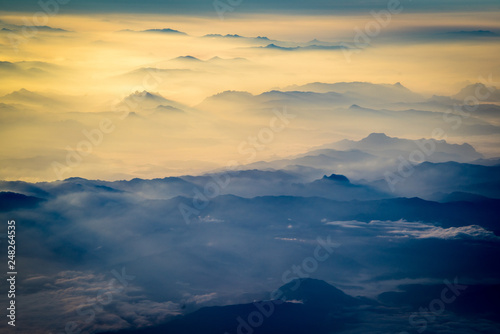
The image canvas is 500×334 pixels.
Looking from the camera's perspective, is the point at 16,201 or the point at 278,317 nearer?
the point at 278,317

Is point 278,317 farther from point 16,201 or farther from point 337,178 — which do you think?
point 337,178

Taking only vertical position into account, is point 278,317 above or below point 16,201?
below

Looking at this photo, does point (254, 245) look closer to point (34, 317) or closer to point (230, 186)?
point (230, 186)

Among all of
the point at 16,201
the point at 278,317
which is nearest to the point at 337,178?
the point at 278,317

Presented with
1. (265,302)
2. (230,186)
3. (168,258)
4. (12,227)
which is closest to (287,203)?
(230,186)

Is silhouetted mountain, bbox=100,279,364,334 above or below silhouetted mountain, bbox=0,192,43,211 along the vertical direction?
below

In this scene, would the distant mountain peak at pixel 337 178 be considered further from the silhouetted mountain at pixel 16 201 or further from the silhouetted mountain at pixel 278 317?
the silhouetted mountain at pixel 16 201

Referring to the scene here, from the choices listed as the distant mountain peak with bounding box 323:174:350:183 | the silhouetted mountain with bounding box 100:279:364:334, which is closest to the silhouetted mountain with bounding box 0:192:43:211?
the silhouetted mountain with bounding box 100:279:364:334

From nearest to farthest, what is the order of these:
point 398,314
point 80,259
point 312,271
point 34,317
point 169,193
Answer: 1. point 34,317
2. point 398,314
3. point 80,259
4. point 312,271
5. point 169,193

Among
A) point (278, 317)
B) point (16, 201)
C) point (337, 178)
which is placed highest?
point (337, 178)

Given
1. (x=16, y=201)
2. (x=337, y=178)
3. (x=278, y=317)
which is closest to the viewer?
(x=278, y=317)

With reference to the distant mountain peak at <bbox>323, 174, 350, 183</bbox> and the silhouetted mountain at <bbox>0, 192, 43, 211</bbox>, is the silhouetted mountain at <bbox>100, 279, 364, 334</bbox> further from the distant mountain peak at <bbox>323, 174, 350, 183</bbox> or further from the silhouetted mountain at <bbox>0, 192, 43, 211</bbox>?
the distant mountain peak at <bbox>323, 174, 350, 183</bbox>
